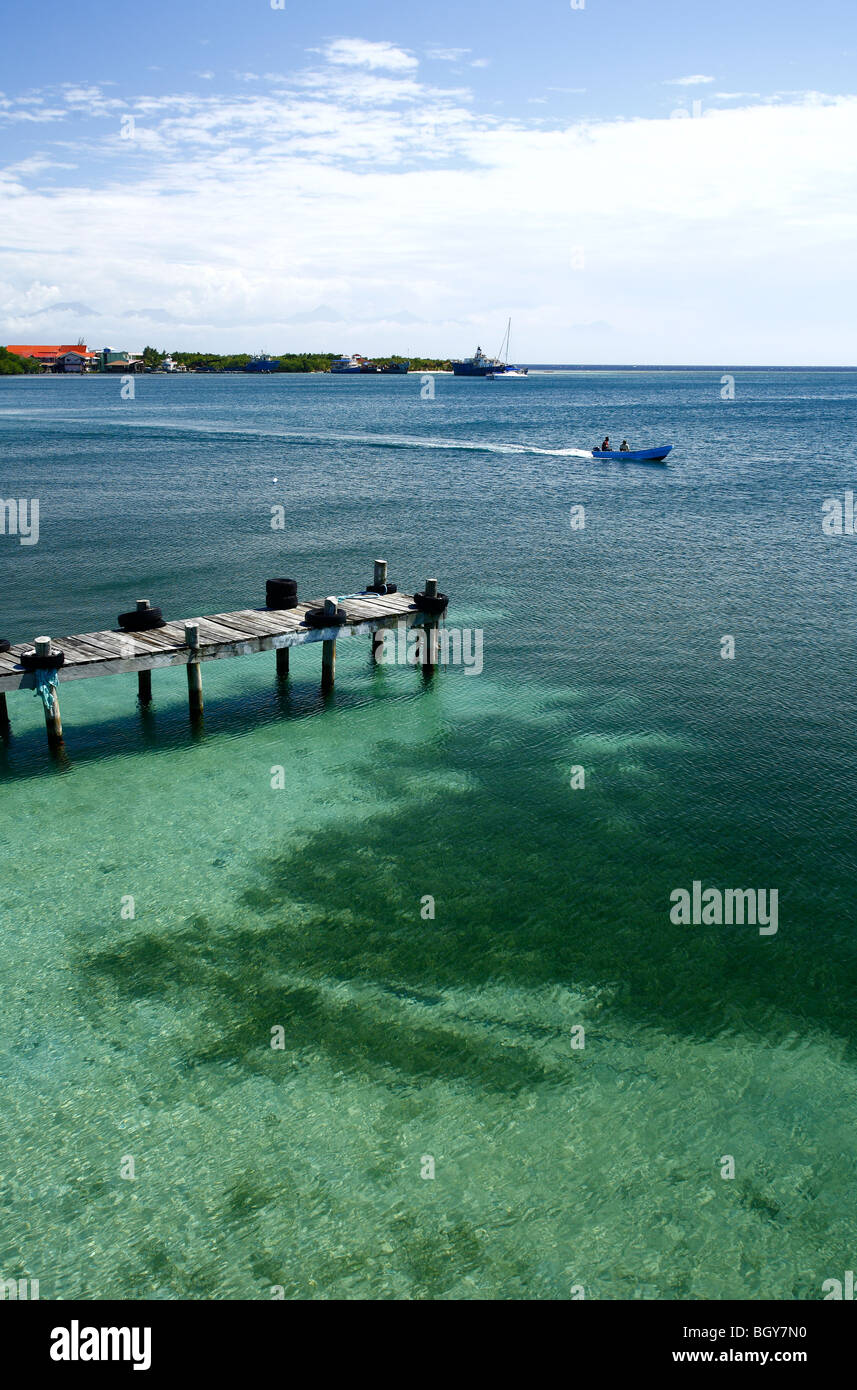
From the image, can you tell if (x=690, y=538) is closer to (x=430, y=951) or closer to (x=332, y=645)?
(x=332, y=645)

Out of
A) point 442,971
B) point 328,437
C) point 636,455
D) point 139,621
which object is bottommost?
point 442,971

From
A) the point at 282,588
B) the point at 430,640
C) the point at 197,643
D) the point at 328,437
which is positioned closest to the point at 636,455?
the point at 328,437

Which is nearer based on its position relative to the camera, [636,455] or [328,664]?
[328,664]

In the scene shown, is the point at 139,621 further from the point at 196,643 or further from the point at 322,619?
the point at 322,619

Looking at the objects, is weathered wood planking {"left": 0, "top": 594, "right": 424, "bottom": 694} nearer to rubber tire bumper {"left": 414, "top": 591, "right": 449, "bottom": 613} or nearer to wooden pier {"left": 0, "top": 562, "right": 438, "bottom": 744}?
wooden pier {"left": 0, "top": 562, "right": 438, "bottom": 744}

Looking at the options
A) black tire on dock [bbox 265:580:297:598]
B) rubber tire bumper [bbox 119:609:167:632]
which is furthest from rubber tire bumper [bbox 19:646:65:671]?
black tire on dock [bbox 265:580:297:598]

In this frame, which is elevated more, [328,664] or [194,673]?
[194,673]

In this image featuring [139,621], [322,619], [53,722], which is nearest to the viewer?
[53,722]

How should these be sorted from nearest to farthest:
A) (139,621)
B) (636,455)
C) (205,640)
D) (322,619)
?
(205,640) < (139,621) < (322,619) < (636,455)

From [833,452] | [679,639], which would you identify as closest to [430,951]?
[679,639]
